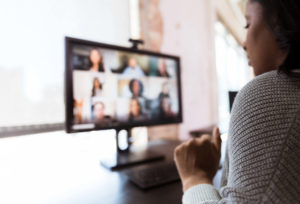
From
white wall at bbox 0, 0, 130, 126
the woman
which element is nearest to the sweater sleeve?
the woman

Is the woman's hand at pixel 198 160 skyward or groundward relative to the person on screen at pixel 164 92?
groundward

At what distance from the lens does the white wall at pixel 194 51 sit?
5.20ft

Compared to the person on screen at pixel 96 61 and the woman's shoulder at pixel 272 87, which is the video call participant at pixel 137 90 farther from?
the woman's shoulder at pixel 272 87

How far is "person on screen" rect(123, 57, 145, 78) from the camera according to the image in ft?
2.73

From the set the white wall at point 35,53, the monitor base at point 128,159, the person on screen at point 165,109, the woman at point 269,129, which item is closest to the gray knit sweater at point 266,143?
the woman at point 269,129

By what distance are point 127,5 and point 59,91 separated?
2.39ft

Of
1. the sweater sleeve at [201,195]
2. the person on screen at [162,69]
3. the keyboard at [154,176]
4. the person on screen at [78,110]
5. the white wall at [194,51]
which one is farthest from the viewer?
the white wall at [194,51]

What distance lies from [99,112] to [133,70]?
0.76 feet

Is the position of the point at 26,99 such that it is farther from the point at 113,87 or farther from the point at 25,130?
the point at 113,87

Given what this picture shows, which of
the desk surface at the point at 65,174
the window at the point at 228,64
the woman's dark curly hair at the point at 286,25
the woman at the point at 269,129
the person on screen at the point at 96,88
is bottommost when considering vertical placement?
the desk surface at the point at 65,174

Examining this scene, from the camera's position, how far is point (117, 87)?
Result: 2.64 ft

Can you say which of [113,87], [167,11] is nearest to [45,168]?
[113,87]

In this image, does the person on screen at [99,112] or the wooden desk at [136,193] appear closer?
the wooden desk at [136,193]

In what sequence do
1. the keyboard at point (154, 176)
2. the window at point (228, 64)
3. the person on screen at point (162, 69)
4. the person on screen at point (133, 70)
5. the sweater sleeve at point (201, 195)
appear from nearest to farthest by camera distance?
the sweater sleeve at point (201, 195)
the keyboard at point (154, 176)
the person on screen at point (133, 70)
the person on screen at point (162, 69)
the window at point (228, 64)
